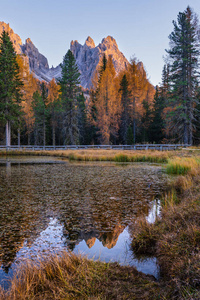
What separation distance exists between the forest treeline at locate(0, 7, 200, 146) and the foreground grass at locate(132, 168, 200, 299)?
26.4 meters

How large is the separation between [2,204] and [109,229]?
3.63m

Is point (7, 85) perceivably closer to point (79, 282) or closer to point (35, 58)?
point (79, 282)

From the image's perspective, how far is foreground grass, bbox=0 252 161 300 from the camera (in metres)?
2.41

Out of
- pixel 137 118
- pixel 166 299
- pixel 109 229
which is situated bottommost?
pixel 109 229

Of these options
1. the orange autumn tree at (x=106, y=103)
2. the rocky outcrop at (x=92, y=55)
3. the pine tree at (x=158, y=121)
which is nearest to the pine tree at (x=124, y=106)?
the orange autumn tree at (x=106, y=103)

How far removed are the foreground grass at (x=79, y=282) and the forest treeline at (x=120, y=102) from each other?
1106 inches

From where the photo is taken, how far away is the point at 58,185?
1013 cm

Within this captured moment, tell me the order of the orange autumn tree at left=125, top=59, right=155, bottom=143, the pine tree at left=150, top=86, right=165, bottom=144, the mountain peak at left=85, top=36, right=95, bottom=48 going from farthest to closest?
the mountain peak at left=85, top=36, right=95, bottom=48
the pine tree at left=150, top=86, right=165, bottom=144
the orange autumn tree at left=125, top=59, right=155, bottom=143

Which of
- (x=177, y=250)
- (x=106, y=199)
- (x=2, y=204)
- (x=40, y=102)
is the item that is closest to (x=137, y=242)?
(x=177, y=250)

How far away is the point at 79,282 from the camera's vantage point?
2.66 meters

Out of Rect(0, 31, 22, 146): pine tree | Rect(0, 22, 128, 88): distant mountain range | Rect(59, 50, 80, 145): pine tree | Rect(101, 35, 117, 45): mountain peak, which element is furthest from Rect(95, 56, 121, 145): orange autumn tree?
Rect(101, 35, 117, 45): mountain peak

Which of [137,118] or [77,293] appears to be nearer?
[77,293]

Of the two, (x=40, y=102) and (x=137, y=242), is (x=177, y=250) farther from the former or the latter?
(x=40, y=102)

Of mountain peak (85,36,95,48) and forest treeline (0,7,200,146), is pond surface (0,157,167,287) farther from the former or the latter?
mountain peak (85,36,95,48)
